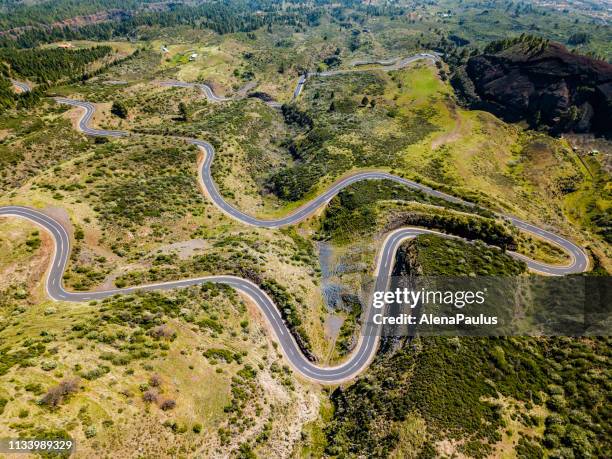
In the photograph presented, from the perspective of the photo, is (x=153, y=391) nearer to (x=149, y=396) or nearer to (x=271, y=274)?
(x=149, y=396)

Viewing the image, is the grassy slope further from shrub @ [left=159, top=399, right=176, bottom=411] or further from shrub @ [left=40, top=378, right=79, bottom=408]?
shrub @ [left=40, top=378, right=79, bottom=408]

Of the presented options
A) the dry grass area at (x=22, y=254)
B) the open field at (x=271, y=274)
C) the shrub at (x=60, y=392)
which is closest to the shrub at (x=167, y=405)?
the open field at (x=271, y=274)

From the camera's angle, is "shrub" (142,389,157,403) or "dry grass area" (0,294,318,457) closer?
"dry grass area" (0,294,318,457)

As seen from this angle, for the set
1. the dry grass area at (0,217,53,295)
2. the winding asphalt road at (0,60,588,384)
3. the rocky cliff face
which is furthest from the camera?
the rocky cliff face

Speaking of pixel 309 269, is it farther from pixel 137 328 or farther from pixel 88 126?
pixel 88 126

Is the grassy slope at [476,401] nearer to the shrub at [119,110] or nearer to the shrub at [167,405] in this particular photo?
the shrub at [167,405]

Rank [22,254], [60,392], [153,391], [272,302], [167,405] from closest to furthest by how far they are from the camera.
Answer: [60,392]
[167,405]
[153,391]
[22,254]
[272,302]

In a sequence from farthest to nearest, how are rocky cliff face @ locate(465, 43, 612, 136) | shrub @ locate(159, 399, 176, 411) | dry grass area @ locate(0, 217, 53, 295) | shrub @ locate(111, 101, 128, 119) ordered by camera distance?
rocky cliff face @ locate(465, 43, 612, 136)
shrub @ locate(111, 101, 128, 119)
dry grass area @ locate(0, 217, 53, 295)
shrub @ locate(159, 399, 176, 411)

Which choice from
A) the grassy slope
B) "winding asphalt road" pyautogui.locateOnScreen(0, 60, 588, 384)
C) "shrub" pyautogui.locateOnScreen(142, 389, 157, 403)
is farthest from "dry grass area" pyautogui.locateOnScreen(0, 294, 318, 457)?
the grassy slope

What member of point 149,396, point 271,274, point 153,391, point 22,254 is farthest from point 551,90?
point 22,254
